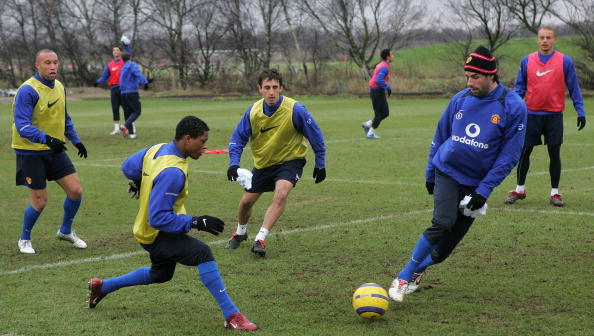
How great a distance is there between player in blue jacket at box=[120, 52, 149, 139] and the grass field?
24.4 ft

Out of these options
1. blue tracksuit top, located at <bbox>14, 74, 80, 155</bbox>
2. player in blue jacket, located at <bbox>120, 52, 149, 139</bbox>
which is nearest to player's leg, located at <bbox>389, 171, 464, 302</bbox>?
blue tracksuit top, located at <bbox>14, 74, 80, 155</bbox>

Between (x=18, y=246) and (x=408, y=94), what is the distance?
33215 millimetres

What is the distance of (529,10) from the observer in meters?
44.8

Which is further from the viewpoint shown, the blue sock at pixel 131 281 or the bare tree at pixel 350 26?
the bare tree at pixel 350 26

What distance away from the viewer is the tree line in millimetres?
48312

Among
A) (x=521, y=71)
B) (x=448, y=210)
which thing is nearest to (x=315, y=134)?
(x=448, y=210)

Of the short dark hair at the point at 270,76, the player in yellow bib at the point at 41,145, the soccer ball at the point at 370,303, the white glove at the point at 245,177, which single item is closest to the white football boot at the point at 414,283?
the soccer ball at the point at 370,303

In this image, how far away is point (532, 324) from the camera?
561cm

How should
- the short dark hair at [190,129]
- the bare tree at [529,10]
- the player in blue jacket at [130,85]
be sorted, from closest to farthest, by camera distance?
the short dark hair at [190,129], the player in blue jacket at [130,85], the bare tree at [529,10]

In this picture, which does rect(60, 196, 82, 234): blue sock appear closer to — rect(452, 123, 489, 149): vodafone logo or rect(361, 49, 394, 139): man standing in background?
rect(452, 123, 489, 149): vodafone logo

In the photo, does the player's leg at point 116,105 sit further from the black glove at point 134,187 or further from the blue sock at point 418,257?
the blue sock at point 418,257

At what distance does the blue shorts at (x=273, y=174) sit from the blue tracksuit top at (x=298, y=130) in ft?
0.78

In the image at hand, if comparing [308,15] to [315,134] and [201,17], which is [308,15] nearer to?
[201,17]

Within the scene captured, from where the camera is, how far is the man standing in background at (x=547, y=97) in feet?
34.9
